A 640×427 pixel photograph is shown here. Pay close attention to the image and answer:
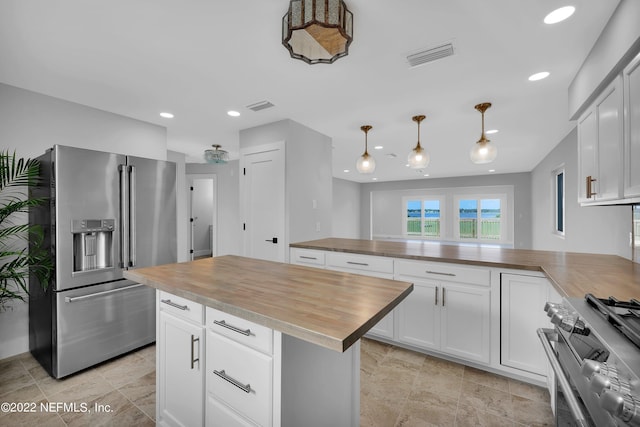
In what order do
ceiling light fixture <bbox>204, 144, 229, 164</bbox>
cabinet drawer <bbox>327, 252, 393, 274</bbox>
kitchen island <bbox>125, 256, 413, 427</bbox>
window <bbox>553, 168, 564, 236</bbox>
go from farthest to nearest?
window <bbox>553, 168, 564, 236</bbox>
ceiling light fixture <bbox>204, 144, 229, 164</bbox>
cabinet drawer <bbox>327, 252, 393, 274</bbox>
kitchen island <bbox>125, 256, 413, 427</bbox>

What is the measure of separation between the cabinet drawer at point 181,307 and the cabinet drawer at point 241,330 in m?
0.08

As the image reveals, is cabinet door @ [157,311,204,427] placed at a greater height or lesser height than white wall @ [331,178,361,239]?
lesser

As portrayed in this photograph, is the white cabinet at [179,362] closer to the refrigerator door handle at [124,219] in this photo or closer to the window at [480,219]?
the refrigerator door handle at [124,219]

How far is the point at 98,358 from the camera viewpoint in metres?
2.38

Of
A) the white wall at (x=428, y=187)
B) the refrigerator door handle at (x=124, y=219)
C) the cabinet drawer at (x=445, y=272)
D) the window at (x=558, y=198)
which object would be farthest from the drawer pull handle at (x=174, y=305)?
the white wall at (x=428, y=187)

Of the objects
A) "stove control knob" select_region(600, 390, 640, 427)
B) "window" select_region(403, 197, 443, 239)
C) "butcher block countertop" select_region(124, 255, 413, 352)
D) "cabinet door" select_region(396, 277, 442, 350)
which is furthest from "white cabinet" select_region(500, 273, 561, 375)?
"window" select_region(403, 197, 443, 239)

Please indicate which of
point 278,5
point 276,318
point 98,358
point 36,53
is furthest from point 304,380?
point 36,53

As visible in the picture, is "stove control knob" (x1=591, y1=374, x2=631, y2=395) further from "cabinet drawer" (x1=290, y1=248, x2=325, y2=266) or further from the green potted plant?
the green potted plant

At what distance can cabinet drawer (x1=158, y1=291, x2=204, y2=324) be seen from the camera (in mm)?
1351

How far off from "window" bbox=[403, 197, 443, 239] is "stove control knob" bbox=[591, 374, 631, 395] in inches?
350

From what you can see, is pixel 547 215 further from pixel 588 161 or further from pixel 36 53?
pixel 36 53

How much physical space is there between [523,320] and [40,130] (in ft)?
15.6

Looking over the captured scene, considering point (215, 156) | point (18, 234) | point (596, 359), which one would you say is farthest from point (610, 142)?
point (18, 234)

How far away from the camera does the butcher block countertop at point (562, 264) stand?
1.41 meters
